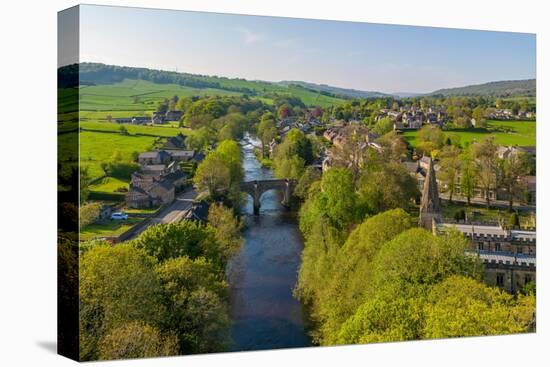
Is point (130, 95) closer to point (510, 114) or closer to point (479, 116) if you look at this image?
point (479, 116)

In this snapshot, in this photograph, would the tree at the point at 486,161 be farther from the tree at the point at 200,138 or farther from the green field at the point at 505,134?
the tree at the point at 200,138

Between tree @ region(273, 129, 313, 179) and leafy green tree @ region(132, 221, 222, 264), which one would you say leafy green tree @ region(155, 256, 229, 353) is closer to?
leafy green tree @ region(132, 221, 222, 264)

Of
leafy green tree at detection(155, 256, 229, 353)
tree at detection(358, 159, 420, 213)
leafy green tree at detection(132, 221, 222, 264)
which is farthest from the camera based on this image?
tree at detection(358, 159, 420, 213)

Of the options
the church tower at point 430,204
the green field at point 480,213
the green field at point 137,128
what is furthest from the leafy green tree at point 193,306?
the green field at point 480,213

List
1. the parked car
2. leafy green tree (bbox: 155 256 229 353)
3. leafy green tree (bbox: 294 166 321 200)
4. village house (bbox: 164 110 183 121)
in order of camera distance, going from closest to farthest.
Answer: the parked car
leafy green tree (bbox: 155 256 229 353)
village house (bbox: 164 110 183 121)
leafy green tree (bbox: 294 166 321 200)

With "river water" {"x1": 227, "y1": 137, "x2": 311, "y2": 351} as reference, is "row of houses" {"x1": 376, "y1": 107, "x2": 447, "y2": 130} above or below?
above

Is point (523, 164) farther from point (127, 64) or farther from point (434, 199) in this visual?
point (127, 64)

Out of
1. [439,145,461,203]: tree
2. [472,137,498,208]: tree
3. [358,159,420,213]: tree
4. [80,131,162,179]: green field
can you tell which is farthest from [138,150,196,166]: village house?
[472,137,498,208]: tree
